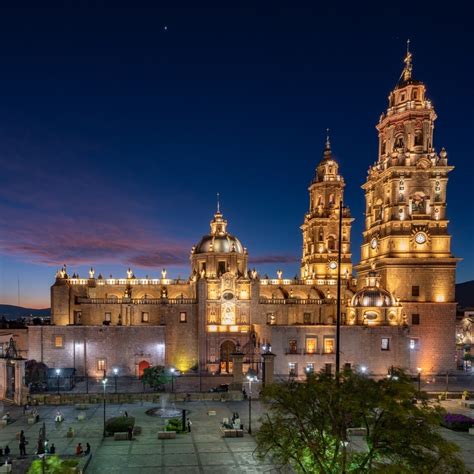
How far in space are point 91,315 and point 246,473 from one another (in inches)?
1720

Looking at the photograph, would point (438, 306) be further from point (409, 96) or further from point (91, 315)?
point (91, 315)

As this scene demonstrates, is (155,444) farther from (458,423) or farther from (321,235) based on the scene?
(321,235)

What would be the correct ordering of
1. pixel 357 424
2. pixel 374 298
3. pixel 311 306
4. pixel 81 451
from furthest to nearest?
1. pixel 311 306
2. pixel 374 298
3. pixel 81 451
4. pixel 357 424

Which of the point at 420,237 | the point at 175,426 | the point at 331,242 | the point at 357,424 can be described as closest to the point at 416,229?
the point at 420,237

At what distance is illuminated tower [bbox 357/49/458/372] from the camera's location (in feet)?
207

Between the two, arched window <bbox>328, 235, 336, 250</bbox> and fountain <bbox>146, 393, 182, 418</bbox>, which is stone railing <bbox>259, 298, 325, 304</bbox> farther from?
fountain <bbox>146, 393, 182, 418</bbox>

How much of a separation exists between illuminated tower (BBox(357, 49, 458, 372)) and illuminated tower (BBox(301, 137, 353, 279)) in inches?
551

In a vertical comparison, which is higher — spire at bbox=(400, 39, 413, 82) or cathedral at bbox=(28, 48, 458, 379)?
spire at bbox=(400, 39, 413, 82)

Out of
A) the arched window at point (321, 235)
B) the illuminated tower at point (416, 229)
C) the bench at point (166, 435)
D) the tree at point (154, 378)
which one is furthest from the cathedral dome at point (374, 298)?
the bench at point (166, 435)

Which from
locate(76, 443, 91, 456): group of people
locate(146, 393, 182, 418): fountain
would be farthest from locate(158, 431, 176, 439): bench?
locate(146, 393, 182, 418): fountain

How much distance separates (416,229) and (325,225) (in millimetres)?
22318

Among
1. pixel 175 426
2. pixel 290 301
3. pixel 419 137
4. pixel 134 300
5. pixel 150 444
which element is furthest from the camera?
pixel 290 301

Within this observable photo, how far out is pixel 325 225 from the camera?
85812mm

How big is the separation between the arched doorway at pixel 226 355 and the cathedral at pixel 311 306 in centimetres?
14
